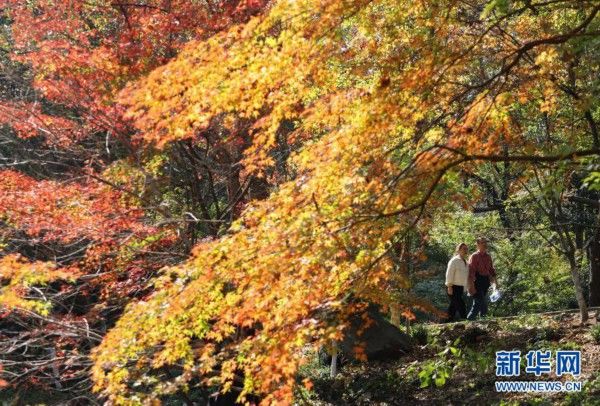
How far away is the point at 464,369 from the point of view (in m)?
7.94

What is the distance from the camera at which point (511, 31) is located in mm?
8812

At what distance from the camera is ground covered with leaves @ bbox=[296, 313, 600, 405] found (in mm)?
6742

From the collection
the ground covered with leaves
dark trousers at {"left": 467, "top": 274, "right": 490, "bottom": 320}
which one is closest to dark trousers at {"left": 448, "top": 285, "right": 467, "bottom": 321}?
dark trousers at {"left": 467, "top": 274, "right": 490, "bottom": 320}

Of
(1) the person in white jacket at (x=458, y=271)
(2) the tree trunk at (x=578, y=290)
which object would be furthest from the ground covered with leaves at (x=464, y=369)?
(1) the person in white jacket at (x=458, y=271)

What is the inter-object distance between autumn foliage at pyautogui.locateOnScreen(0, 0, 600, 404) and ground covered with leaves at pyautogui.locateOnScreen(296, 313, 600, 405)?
41.2 inches

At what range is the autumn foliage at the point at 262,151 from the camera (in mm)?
4641

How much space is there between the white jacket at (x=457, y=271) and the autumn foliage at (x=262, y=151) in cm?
124

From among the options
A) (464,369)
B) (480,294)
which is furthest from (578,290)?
(480,294)

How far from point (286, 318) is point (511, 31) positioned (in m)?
6.25

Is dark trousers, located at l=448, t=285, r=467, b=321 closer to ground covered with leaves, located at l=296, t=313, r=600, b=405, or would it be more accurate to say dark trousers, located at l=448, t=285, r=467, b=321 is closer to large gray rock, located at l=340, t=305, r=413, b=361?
ground covered with leaves, located at l=296, t=313, r=600, b=405

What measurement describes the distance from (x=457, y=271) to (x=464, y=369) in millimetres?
2348

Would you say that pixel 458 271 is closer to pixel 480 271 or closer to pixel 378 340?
pixel 480 271

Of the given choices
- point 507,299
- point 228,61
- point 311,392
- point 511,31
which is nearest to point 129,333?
point 228,61

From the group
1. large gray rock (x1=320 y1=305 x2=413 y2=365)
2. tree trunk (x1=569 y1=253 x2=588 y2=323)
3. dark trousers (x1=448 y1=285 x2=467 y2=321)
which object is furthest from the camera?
dark trousers (x1=448 y1=285 x2=467 y2=321)
